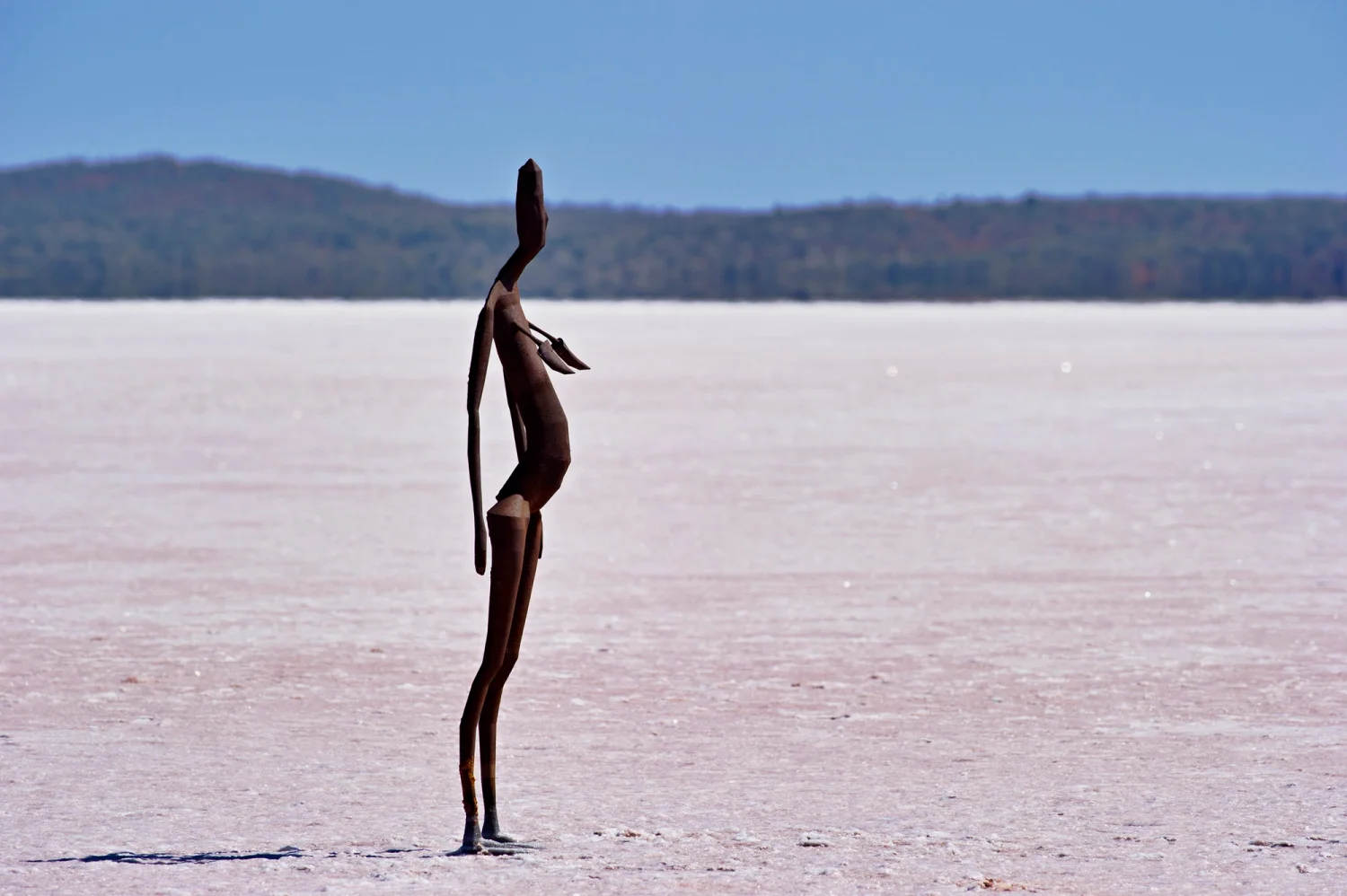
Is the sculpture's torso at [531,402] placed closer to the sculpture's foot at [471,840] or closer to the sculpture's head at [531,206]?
the sculpture's head at [531,206]

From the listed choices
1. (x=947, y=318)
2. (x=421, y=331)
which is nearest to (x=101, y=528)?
(x=421, y=331)

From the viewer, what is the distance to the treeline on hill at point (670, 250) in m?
162

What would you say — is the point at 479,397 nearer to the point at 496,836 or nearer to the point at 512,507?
the point at 512,507

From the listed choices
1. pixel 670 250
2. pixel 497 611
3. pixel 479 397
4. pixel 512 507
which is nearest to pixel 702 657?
pixel 497 611

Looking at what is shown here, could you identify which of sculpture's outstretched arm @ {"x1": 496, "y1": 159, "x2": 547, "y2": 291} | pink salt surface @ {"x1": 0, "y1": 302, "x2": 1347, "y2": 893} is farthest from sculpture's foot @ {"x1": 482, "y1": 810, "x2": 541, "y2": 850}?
sculpture's outstretched arm @ {"x1": 496, "y1": 159, "x2": 547, "y2": 291}

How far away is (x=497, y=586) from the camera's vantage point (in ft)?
20.0

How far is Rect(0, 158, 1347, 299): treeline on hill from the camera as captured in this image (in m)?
162

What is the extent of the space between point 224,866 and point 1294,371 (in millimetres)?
34635

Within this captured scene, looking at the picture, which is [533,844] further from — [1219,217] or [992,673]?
[1219,217]

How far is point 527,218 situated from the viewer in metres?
6.16

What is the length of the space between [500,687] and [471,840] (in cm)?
49

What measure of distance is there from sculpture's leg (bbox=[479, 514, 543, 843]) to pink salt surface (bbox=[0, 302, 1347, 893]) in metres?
0.19


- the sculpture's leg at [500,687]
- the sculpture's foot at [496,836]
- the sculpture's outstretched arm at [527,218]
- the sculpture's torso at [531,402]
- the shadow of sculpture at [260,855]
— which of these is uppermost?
the sculpture's outstretched arm at [527,218]

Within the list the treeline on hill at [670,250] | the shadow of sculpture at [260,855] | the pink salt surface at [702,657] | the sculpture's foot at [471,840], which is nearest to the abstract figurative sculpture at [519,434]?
the sculpture's foot at [471,840]
